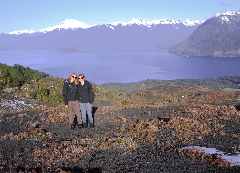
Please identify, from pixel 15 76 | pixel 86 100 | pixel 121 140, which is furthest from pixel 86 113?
pixel 15 76

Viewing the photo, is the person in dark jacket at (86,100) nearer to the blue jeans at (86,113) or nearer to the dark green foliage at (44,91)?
the blue jeans at (86,113)

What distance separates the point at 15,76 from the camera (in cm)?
5719

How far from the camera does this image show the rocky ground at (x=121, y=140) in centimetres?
1809

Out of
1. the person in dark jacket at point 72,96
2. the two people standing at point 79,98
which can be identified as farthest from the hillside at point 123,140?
the person in dark jacket at point 72,96

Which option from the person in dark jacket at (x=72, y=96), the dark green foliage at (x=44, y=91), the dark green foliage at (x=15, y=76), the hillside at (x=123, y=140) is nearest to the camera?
the hillside at (x=123, y=140)

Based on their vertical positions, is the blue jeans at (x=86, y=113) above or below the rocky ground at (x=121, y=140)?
above

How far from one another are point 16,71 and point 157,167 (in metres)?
44.5

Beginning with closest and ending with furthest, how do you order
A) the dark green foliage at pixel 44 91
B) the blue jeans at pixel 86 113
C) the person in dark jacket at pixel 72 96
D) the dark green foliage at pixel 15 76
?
the person in dark jacket at pixel 72 96 < the blue jeans at pixel 86 113 < the dark green foliage at pixel 44 91 < the dark green foliage at pixel 15 76

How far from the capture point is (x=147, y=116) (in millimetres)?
31922

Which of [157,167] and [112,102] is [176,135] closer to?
[157,167]

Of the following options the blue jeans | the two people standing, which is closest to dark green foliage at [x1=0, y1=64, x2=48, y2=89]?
the two people standing

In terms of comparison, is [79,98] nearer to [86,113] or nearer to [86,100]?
[86,100]

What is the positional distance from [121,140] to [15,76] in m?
36.0

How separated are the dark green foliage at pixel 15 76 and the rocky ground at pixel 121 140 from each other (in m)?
19.8
